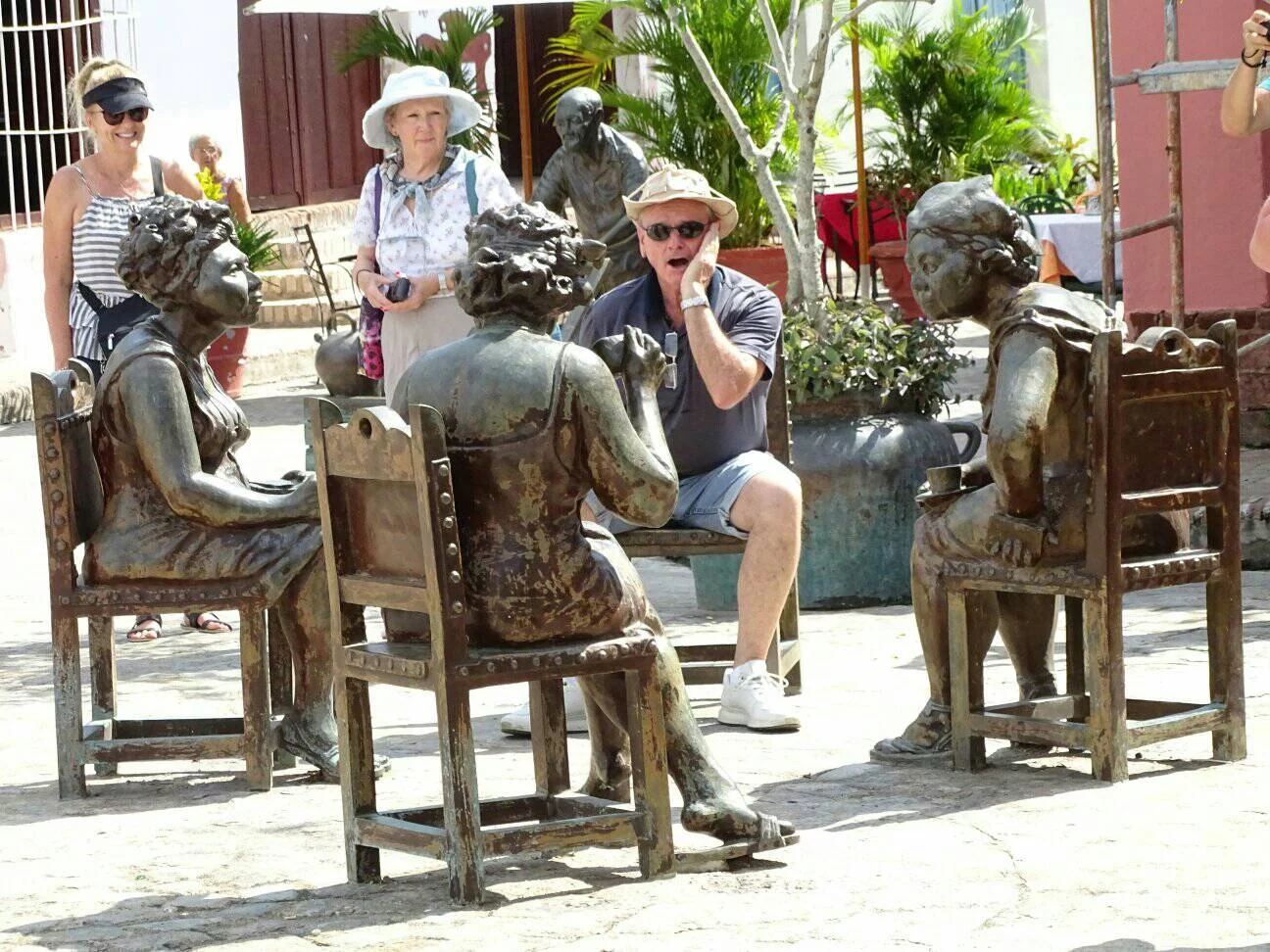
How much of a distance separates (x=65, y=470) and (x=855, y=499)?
304 cm

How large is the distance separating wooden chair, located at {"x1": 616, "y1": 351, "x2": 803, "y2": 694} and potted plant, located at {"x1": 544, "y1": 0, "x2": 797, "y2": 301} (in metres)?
7.71

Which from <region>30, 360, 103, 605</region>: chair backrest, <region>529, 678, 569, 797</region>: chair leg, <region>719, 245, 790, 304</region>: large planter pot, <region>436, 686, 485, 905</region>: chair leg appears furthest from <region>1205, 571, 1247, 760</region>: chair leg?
<region>719, 245, 790, 304</region>: large planter pot

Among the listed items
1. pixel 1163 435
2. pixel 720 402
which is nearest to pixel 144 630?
pixel 720 402

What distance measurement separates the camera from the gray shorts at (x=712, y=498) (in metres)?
5.93

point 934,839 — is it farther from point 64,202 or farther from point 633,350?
point 64,202

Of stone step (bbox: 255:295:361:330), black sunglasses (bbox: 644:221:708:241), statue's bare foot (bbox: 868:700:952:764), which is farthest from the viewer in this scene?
stone step (bbox: 255:295:361:330)

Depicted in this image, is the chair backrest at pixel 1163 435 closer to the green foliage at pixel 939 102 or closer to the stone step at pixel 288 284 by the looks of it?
the green foliage at pixel 939 102

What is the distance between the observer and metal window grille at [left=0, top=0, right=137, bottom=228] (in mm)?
15094

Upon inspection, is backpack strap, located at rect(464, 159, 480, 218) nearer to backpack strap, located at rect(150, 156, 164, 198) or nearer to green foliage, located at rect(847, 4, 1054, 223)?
backpack strap, located at rect(150, 156, 164, 198)

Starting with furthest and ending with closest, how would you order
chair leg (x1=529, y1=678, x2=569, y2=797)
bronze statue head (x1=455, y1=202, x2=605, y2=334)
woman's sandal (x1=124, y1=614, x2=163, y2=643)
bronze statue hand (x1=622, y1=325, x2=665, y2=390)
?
1. woman's sandal (x1=124, y1=614, x2=163, y2=643)
2. chair leg (x1=529, y1=678, x2=569, y2=797)
3. bronze statue hand (x1=622, y1=325, x2=665, y2=390)
4. bronze statue head (x1=455, y1=202, x2=605, y2=334)

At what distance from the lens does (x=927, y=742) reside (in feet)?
17.2

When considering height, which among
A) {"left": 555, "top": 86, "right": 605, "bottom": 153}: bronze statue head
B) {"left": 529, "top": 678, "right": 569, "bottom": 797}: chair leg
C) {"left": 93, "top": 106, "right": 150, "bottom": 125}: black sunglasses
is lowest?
{"left": 529, "top": 678, "right": 569, "bottom": 797}: chair leg

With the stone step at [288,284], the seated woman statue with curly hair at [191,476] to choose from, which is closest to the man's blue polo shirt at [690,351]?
the seated woman statue with curly hair at [191,476]

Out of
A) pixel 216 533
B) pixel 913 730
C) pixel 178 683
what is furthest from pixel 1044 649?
pixel 178 683
